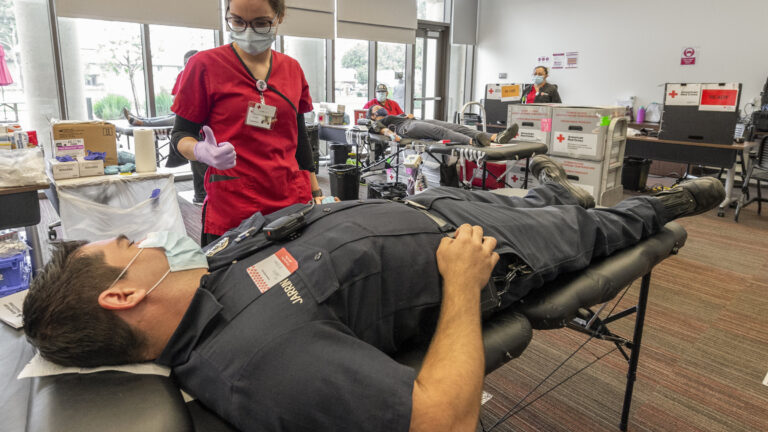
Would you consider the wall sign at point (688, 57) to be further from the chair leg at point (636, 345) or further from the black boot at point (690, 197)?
the chair leg at point (636, 345)

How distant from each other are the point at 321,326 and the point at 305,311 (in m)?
0.04

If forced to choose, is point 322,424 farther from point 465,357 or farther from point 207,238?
point 207,238

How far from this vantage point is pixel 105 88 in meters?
5.10

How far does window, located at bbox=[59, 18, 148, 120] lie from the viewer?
481 cm

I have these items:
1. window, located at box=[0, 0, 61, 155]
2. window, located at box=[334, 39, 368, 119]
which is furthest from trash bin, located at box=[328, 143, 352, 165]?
window, located at box=[0, 0, 61, 155]

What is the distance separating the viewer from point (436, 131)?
170 inches

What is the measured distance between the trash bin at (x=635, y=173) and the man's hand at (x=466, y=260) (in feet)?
16.1

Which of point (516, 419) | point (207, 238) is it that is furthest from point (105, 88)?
point (516, 419)

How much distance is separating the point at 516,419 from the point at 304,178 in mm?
1107

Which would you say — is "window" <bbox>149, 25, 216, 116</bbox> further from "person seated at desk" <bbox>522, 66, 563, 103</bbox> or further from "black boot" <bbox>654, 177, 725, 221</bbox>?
"black boot" <bbox>654, 177, 725, 221</bbox>

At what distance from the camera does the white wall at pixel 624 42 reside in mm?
5594

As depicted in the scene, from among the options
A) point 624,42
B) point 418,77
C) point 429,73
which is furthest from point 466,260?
point 429,73

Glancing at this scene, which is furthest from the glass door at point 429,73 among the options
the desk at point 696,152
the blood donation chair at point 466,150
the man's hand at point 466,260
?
the man's hand at point 466,260

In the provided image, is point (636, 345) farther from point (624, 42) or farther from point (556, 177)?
point (624, 42)
